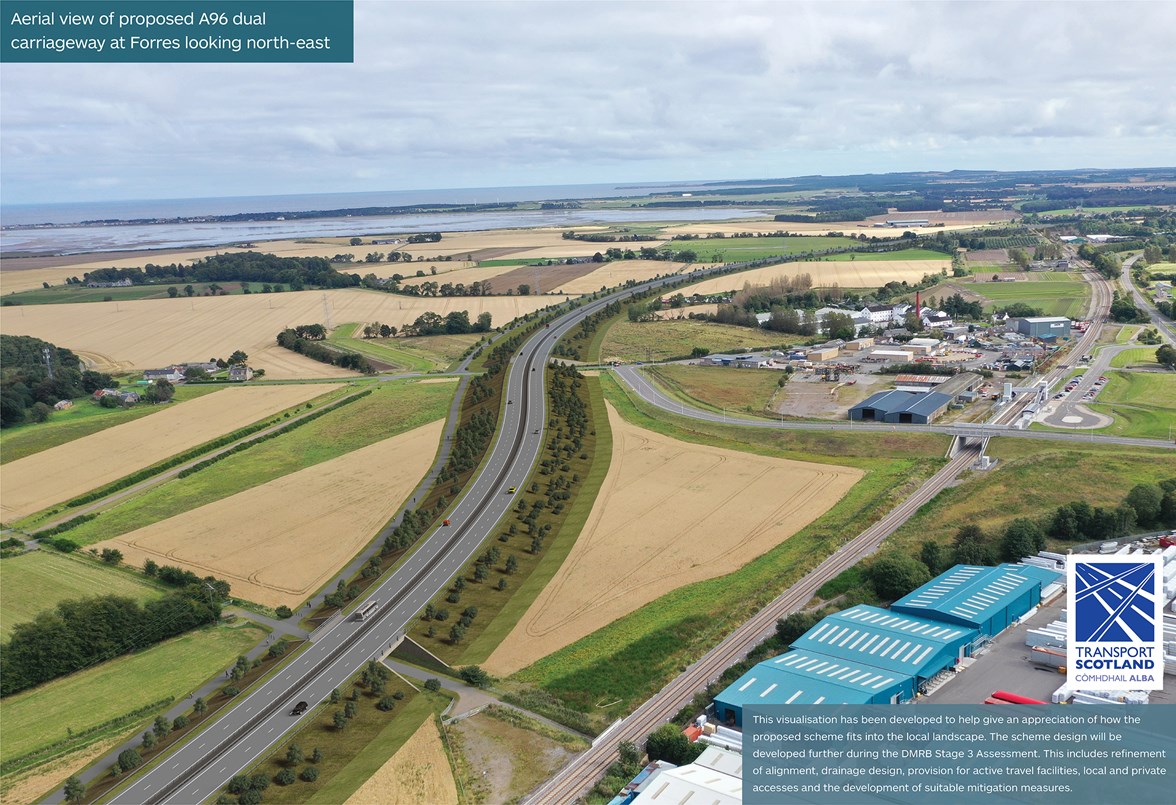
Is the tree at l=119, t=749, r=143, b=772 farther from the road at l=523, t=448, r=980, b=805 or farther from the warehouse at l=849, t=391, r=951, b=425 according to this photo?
the warehouse at l=849, t=391, r=951, b=425

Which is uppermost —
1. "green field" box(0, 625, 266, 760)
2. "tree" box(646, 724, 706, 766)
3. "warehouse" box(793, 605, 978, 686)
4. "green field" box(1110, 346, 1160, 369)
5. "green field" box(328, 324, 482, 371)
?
"green field" box(1110, 346, 1160, 369)

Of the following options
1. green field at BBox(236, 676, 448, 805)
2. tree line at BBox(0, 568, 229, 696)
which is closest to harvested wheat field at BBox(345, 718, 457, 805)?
green field at BBox(236, 676, 448, 805)

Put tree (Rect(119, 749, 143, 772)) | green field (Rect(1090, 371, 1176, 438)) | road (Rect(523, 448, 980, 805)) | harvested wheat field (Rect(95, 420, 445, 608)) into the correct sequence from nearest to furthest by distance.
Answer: road (Rect(523, 448, 980, 805))
tree (Rect(119, 749, 143, 772))
harvested wheat field (Rect(95, 420, 445, 608))
green field (Rect(1090, 371, 1176, 438))

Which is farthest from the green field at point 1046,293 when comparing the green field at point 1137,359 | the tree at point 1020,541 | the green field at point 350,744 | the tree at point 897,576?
the green field at point 350,744

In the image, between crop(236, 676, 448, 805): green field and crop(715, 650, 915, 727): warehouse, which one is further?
crop(715, 650, 915, 727): warehouse

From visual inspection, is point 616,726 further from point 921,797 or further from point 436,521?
point 436,521

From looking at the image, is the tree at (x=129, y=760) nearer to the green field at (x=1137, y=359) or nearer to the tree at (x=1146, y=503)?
the tree at (x=1146, y=503)

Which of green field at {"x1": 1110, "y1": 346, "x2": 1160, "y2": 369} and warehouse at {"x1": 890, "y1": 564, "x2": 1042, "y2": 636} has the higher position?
green field at {"x1": 1110, "y1": 346, "x2": 1160, "y2": 369}
